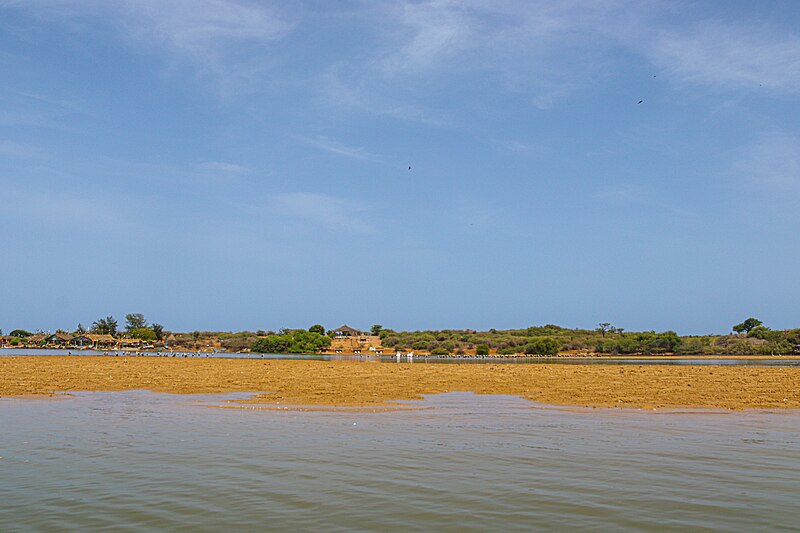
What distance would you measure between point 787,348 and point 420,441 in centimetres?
13591

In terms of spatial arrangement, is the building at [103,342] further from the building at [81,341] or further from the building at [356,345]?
the building at [356,345]

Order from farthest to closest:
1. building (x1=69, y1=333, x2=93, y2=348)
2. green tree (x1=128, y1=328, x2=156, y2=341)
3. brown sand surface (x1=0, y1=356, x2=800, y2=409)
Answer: green tree (x1=128, y1=328, x2=156, y2=341) < building (x1=69, y1=333, x2=93, y2=348) < brown sand surface (x1=0, y1=356, x2=800, y2=409)

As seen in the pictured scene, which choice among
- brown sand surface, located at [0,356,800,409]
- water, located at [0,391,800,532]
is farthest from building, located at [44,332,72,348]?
water, located at [0,391,800,532]

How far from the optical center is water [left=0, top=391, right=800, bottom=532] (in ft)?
28.6

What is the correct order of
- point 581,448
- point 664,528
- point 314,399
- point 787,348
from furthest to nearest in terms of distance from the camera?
1. point 787,348
2. point 314,399
3. point 581,448
4. point 664,528

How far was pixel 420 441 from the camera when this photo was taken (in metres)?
15.0

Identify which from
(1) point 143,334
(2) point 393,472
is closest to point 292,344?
(1) point 143,334

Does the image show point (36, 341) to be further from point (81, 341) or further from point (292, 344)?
point (292, 344)

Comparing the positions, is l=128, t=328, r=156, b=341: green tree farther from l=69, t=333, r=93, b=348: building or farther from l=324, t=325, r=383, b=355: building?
l=324, t=325, r=383, b=355: building

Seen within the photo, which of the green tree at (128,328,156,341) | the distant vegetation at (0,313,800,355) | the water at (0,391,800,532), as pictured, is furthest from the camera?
→ the green tree at (128,328,156,341)

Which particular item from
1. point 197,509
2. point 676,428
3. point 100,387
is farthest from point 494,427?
point 100,387

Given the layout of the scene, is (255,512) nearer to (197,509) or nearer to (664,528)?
(197,509)

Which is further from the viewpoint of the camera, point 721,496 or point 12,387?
point 12,387

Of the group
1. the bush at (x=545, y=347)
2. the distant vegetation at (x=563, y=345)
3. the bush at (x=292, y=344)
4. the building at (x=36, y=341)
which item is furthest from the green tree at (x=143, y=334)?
the bush at (x=545, y=347)
